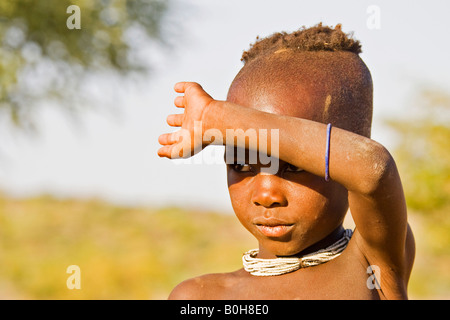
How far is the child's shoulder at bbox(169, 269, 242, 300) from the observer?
2.40 metres

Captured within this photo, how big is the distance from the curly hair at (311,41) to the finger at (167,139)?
558 mm

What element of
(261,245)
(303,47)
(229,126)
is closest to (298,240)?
(261,245)

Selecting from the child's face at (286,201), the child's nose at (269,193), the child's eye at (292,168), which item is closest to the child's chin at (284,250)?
the child's face at (286,201)

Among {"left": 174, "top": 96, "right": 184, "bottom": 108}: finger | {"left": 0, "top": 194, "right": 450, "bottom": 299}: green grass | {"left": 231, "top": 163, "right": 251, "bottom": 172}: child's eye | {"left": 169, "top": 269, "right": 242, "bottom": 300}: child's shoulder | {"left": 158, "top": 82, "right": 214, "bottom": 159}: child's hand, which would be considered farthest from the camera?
{"left": 0, "top": 194, "right": 450, "bottom": 299}: green grass

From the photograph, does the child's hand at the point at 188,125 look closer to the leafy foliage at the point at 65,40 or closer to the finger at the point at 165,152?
the finger at the point at 165,152

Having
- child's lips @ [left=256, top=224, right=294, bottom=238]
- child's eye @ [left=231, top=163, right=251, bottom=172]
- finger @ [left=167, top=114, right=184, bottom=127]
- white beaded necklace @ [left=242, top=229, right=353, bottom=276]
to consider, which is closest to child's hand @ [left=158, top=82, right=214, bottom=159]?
finger @ [left=167, top=114, right=184, bottom=127]

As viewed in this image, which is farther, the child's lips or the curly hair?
the curly hair

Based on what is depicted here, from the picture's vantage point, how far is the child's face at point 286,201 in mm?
2207

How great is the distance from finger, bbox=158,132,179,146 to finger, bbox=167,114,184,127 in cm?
5

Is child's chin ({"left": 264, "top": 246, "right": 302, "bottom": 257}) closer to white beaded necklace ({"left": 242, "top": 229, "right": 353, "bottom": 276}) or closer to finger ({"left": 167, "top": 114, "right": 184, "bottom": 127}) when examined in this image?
white beaded necklace ({"left": 242, "top": 229, "right": 353, "bottom": 276})

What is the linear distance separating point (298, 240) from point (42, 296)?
23.8 feet

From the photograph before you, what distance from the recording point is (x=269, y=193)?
220 cm

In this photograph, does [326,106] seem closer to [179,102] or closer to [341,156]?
[341,156]

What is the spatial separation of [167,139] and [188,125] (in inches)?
3.8
